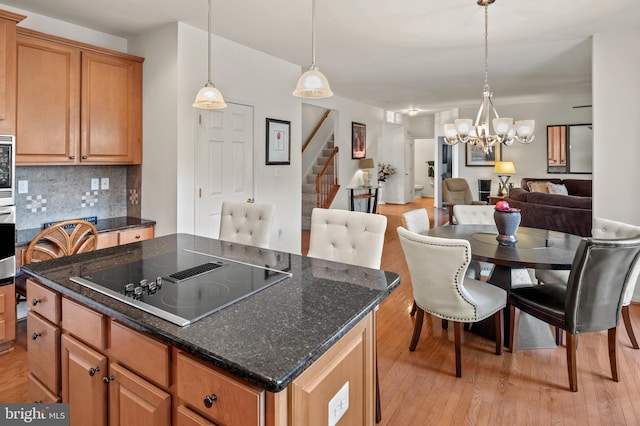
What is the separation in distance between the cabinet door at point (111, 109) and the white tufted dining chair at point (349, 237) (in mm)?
2251

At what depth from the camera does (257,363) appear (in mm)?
970

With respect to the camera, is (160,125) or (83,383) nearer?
(83,383)

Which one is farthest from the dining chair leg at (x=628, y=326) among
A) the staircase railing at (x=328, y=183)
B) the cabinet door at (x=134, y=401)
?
the staircase railing at (x=328, y=183)

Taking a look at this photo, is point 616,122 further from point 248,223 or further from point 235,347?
point 235,347

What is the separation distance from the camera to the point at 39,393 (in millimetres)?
1775

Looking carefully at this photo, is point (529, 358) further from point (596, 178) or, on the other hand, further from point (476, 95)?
point (476, 95)

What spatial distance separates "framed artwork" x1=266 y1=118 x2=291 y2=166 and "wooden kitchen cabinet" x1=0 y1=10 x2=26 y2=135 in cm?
234

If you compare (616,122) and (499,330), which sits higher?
(616,122)

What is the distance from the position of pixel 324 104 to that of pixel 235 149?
11.7 feet

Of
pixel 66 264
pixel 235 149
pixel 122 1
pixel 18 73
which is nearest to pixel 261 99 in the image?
pixel 235 149

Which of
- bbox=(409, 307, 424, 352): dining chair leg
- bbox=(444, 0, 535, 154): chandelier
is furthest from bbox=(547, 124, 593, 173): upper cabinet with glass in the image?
bbox=(409, 307, 424, 352): dining chair leg

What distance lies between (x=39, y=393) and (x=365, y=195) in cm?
704

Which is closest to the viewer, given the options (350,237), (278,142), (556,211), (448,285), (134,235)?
(350,237)

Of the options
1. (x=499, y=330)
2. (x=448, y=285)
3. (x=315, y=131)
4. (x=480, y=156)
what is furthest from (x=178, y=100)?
(x=480, y=156)
